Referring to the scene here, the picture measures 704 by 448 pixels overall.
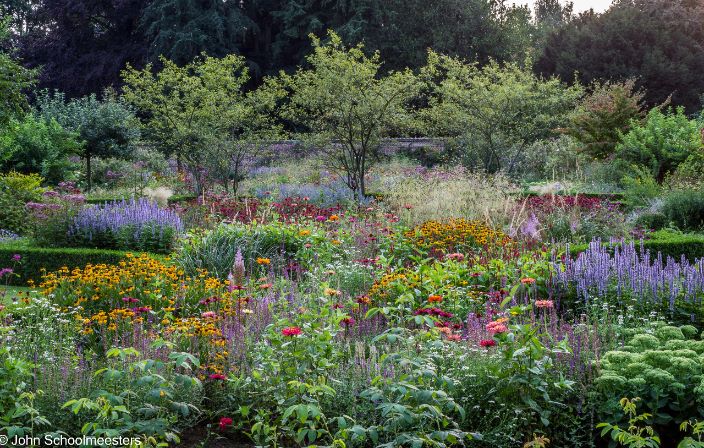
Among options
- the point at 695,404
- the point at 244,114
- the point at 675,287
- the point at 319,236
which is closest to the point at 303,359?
the point at 695,404

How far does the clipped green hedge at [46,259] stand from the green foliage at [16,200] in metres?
1.90

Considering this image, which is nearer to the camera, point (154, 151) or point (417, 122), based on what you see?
point (417, 122)

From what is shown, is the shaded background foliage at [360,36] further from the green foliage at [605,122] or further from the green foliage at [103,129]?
the green foliage at [103,129]

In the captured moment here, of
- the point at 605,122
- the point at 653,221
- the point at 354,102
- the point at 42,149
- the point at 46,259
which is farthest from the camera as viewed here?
the point at 605,122

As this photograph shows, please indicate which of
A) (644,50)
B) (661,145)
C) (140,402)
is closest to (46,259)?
(140,402)

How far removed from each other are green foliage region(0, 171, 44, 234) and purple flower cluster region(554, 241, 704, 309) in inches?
311

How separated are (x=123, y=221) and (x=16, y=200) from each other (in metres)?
3.61

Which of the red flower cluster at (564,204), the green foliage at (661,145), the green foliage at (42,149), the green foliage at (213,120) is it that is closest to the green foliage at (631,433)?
the red flower cluster at (564,204)

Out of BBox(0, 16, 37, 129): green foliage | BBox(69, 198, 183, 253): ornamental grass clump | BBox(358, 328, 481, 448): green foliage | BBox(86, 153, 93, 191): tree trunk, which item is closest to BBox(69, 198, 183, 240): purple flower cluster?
BBox(69, 198, 183, 253): ornamental grass clump

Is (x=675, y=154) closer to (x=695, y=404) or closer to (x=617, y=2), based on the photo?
(x=695, y=404)

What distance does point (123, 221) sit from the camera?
9.41 m

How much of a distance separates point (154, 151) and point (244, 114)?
6.81 m

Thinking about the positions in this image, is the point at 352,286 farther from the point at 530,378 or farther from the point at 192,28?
the point at 192,28

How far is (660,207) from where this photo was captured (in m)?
11.0
